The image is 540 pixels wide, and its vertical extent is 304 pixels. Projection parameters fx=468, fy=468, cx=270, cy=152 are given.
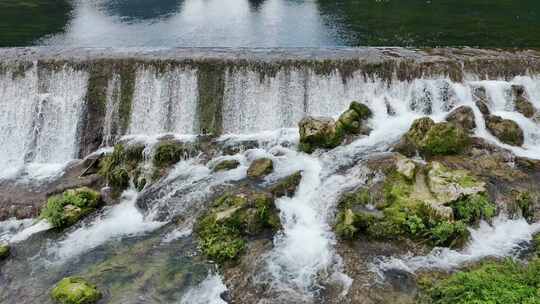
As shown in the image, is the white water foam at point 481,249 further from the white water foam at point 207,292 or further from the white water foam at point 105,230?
the white water foam at point 105,230

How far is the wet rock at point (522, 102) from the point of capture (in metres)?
19.1

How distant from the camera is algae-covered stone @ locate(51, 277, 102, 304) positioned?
11.2 m

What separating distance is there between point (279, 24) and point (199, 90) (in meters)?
17.0

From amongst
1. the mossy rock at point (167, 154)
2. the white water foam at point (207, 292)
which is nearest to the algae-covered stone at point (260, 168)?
the mossy rock at point (167, 154)

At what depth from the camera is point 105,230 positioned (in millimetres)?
14602

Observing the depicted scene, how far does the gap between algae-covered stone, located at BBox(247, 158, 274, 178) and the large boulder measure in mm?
4534

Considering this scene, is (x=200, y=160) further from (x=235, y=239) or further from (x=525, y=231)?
(x=525, y=231)

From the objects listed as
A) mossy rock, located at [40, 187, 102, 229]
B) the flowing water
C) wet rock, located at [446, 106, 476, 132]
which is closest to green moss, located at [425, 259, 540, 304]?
the flowing water

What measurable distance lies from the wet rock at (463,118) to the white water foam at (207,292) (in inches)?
443

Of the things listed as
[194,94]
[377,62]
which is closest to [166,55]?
[194,94]

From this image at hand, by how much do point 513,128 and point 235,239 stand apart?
37.6 ft

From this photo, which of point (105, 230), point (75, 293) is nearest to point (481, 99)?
point (105, 230)

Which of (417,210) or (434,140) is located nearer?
(417,210)

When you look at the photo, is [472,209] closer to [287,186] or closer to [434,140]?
[434,140]
